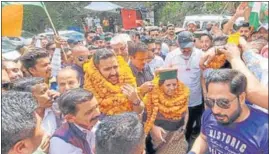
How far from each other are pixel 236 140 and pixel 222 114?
138mm

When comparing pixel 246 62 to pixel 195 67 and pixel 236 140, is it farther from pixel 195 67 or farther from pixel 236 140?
pixel 195 67

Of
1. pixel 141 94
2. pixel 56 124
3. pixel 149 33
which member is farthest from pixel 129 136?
pixel 149 33

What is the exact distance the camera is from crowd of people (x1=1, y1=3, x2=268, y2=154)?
133 cm

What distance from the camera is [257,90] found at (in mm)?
1258

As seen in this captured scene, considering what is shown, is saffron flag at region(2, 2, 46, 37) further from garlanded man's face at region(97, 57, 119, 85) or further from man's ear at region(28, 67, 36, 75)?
garlanded man's face at region(97, 57, 119, 85)

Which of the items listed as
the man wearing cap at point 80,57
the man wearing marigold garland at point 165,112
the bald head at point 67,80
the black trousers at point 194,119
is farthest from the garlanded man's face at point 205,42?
the bald head at point 67,80

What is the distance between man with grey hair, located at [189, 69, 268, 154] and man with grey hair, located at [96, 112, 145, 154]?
0.42 metres

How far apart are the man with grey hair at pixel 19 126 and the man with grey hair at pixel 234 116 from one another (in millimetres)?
746

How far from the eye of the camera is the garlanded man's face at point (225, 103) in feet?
5.26

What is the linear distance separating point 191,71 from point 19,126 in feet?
8.02

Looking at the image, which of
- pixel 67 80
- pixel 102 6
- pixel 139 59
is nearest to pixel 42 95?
pixel 67 80

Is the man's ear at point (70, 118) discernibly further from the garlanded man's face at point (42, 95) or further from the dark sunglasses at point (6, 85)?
the dark sunglasses at point (6, 85)

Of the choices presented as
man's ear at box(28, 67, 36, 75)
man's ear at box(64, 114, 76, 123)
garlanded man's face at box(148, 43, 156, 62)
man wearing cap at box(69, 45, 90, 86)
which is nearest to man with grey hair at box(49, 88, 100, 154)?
man's ear at box(64, 114, 76, 123)

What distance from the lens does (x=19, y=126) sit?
4.05 ft
